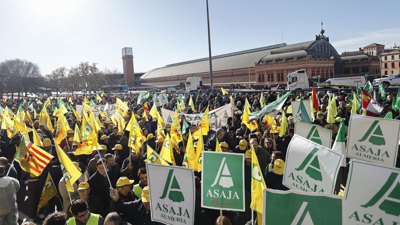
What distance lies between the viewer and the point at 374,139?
4.76 meters

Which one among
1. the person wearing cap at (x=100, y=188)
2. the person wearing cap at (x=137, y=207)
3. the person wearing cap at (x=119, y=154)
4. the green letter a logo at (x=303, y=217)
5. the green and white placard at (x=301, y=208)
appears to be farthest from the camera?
the person wearing cap at (x=119, y=154)

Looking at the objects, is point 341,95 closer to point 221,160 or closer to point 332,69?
point 221,160

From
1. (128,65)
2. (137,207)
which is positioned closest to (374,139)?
(137,207)

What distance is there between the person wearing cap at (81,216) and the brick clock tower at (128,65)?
115m

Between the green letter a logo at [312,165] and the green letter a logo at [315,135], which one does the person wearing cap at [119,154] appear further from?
the green letter a logo at [312,165]

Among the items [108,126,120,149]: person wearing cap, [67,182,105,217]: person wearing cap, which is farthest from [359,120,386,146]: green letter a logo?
[108,126,120,149]: person wearing cap

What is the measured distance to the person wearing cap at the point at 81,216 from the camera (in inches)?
138

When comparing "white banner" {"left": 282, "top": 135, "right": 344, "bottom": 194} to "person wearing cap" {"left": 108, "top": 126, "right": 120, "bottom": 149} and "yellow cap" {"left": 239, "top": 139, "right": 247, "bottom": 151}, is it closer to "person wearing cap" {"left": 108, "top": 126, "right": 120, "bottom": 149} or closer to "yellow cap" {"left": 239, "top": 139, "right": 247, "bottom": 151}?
"yellow cap" {"left": 239, "top": 139, "right": 247, "bottom": 151}

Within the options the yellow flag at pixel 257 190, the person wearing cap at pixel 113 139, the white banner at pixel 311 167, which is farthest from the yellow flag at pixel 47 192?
the white banner at pixel 311 167

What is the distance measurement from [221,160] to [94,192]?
2.76 m

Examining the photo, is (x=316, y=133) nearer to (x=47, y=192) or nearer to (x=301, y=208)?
(x=301, y=208)

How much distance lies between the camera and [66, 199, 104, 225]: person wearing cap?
3.51 m

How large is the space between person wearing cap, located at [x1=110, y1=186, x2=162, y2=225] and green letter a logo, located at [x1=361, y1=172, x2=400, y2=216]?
2.85m

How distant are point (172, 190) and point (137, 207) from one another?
1097mm
